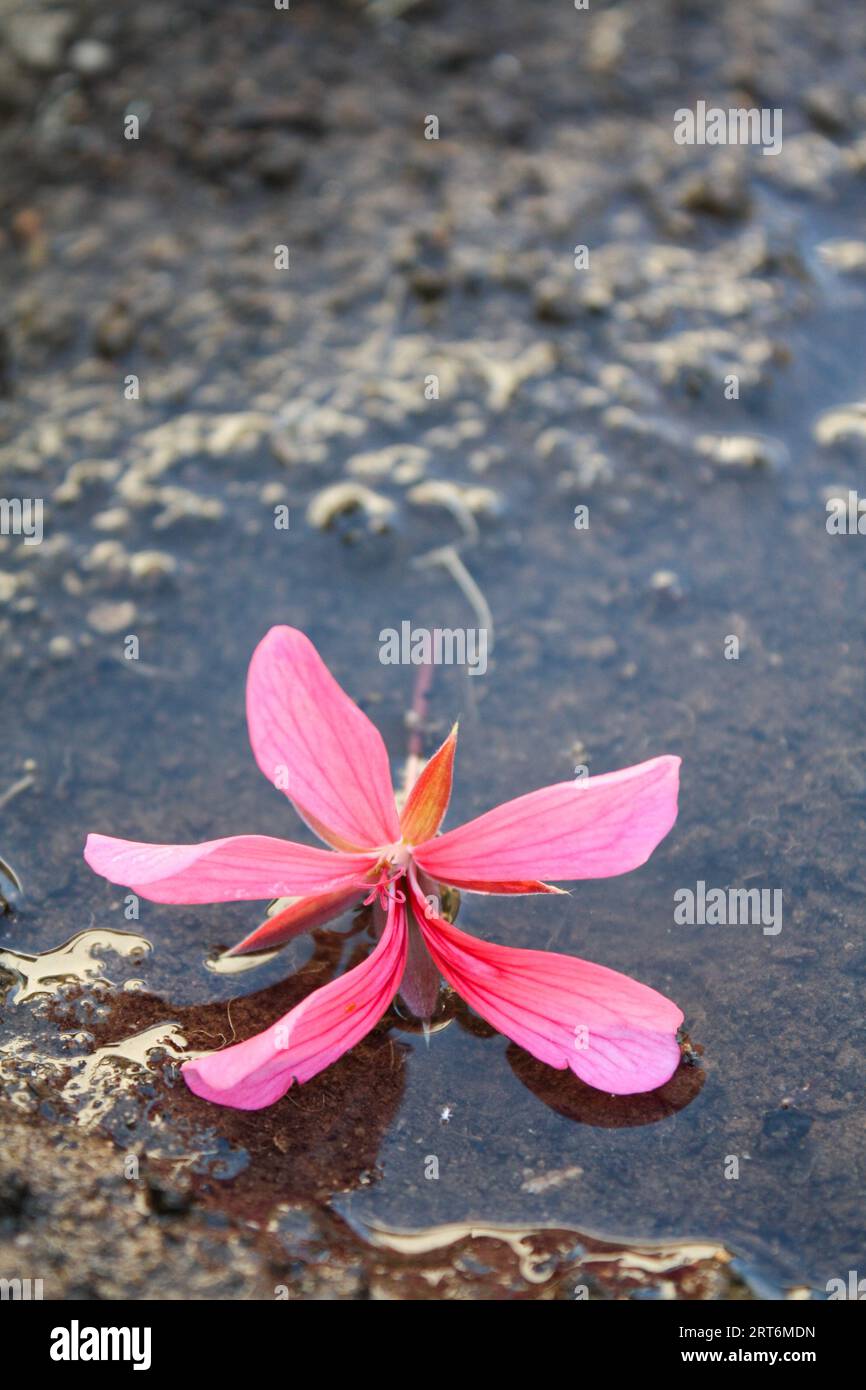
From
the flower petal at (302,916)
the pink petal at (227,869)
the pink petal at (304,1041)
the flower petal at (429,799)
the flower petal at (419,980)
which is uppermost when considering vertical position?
the flower petal at (429,799)

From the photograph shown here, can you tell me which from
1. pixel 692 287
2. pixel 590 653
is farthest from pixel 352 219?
pixel 590 653

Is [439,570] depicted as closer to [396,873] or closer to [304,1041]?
[396,873]

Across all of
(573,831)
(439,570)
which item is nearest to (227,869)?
(573,831)

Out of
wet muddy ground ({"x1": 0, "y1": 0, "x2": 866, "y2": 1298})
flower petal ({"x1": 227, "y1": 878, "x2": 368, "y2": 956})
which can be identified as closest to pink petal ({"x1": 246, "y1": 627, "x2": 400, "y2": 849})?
flower petal ({"x1": 227, "y1": 878, "x2": 368, "y2": 956})

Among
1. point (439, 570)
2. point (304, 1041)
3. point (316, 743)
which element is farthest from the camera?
point (439, 570)

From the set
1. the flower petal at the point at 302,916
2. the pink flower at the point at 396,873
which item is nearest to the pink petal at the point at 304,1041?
the pink flower at the point at 396,873

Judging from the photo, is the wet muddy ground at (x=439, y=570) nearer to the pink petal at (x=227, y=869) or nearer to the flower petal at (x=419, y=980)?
the flower petal at (x=419, y=980)
